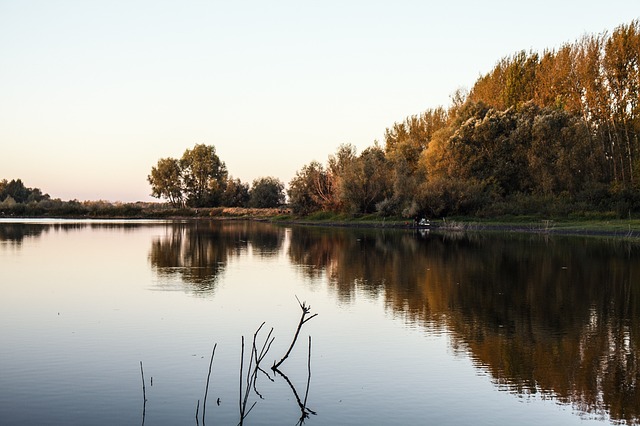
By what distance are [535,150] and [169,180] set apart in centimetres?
9047

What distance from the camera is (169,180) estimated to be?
144m

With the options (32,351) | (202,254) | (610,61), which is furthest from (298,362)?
(610,61)

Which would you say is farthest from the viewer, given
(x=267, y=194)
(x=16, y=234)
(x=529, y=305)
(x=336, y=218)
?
(x=267, y=194)

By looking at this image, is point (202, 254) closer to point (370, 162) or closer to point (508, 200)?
point (508, 200)

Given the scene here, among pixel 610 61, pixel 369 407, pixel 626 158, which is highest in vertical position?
pixel 610 61

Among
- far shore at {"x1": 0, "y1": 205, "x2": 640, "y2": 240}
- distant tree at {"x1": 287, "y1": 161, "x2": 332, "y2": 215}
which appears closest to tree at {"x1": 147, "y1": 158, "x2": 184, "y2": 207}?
far shore at {"x1": 0, "y1": 205, "x2": 640, "y2": 240}

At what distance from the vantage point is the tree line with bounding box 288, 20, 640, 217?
6656 centimetres

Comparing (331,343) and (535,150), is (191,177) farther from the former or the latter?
(331,343)

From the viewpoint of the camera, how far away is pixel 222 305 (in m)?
20.9

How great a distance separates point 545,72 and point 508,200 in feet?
55.7

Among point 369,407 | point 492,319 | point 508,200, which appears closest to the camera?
point 369,407

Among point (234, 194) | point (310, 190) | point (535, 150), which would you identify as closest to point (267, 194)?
point (234, 194)

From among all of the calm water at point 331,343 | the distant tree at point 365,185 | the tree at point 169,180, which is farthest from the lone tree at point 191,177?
the calm water at point 331,343

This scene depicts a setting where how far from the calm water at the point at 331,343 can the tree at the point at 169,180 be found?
113m
